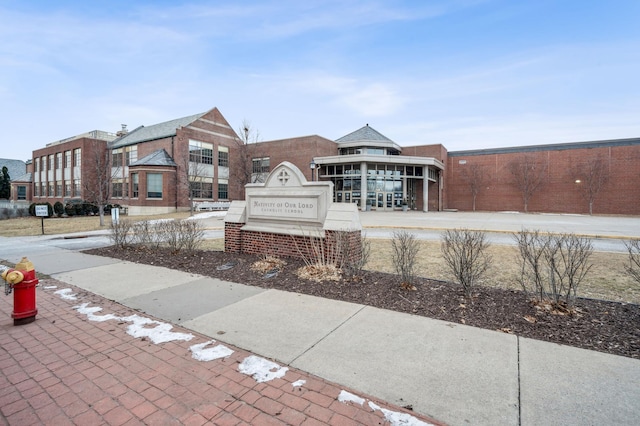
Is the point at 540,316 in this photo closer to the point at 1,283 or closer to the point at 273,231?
the point at 273,231

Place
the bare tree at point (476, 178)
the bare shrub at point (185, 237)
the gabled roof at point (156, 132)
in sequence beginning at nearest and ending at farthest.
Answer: the bare shrub at point (185, 237)
the gabled roof at point (156, 132)
the bare tree at point (476, 178)

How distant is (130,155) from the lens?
4009cm

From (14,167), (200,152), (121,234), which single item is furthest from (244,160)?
(14,167)

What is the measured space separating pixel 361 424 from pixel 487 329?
7.73 feet

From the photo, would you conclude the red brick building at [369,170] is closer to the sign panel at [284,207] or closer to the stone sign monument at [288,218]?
the stone sign monument at [288,218]

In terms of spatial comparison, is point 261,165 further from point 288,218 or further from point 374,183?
point 288,218

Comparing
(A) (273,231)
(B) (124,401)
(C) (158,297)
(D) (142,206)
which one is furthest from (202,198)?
(B) (124,401)

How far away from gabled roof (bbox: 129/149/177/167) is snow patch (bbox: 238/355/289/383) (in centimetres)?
3518

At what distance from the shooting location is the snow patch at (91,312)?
437 cm

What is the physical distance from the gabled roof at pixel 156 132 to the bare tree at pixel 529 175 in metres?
37.6

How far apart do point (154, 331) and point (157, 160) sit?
1367 inches

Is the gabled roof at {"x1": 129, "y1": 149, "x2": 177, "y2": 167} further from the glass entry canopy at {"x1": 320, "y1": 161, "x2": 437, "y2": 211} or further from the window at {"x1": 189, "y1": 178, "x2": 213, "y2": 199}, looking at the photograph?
the glass entry canopy at {"x1": 320, "y1": 161, "x2": 437, "y2": 211}

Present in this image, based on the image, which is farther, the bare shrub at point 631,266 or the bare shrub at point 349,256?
the bare shrub at point 349,256

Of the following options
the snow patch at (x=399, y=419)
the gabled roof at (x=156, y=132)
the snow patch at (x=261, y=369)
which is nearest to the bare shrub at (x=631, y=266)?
the snow patch at (x=399, y=419)
